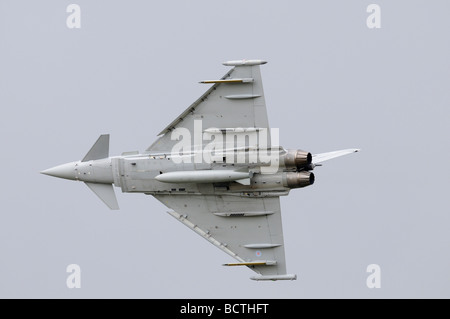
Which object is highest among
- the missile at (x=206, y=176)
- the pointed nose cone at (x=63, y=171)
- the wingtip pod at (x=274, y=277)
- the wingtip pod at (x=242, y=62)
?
the wingtip pod at (x=242, y=62)

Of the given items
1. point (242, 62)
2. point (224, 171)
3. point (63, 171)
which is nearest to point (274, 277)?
point (224, 171)

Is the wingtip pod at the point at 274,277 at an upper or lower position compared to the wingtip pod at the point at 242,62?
lower

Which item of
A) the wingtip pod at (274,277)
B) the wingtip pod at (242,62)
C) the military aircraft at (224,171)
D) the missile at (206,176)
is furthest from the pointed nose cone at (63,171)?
the wingtip pod at (274,277)

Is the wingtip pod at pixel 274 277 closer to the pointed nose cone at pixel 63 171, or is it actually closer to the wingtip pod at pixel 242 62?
the pointed nose cone at pixel 63 171

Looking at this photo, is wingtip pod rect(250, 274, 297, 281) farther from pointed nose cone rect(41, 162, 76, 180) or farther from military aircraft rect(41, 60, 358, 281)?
pointed nose cone rect(41, 162, 76, 180)

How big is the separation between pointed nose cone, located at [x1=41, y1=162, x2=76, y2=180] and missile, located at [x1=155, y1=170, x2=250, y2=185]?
7.45 feet

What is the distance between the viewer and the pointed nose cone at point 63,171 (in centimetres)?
3094

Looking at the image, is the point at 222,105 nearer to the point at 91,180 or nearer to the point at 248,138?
the point at 248,138

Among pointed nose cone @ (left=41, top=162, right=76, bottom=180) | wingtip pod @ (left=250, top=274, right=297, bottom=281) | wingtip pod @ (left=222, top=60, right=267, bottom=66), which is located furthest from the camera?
pointed nose cone @ (left=41, top=162, right=76, bottom=180)

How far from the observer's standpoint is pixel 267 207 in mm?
30422

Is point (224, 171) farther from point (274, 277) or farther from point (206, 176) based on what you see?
point (274, 277)

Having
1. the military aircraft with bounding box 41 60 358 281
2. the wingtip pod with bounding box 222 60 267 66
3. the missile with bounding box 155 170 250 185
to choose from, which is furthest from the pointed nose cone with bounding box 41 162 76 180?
the wingtip pod with bounding box 222 60 267 66

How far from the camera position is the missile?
29.7 meters

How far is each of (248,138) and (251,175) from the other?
813 millimetres
